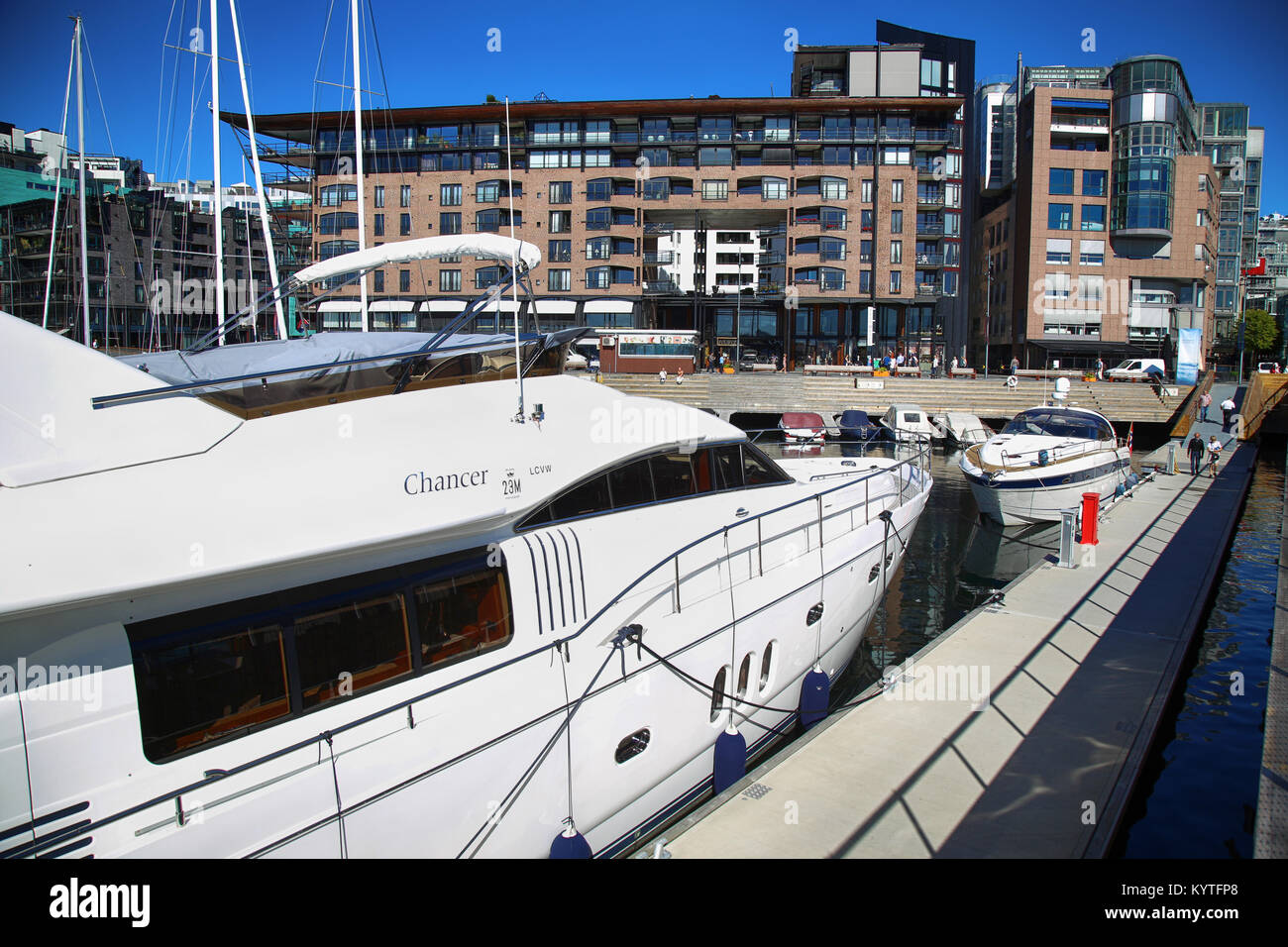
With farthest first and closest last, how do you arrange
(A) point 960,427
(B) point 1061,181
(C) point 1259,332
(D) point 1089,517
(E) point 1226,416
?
(C) point 1259,332 < (B) point 1061,181 < (A) point 960,427 < (E) point 1226,416 < (D) point 1089,517

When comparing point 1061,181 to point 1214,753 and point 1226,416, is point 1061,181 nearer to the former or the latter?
point 1226,416

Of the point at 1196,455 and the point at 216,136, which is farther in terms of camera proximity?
the point at 1196,455

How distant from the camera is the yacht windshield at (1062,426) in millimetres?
21422

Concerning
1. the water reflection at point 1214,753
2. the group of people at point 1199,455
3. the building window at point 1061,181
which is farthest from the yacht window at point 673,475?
the building window at point 1061,181

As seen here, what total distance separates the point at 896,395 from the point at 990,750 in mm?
34231

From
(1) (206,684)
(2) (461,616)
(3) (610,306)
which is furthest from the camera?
(3) (610,306)

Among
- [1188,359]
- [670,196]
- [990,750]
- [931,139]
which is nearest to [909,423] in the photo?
[1188,359]

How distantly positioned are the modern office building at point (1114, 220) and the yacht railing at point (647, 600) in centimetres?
4734

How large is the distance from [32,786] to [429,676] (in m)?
2.11

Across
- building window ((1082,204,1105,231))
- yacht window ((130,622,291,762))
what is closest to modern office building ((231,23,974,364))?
building window ((1082,204,1105,231))

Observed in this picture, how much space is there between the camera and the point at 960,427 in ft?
116

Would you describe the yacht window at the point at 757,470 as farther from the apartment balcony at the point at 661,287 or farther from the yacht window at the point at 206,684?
the apartment balcony at the point at 661,287

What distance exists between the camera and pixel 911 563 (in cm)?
1742
